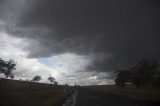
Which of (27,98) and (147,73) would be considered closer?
(27,98)

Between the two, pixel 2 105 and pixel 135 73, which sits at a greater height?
pixel 135 73

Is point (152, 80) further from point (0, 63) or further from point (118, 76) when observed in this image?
point (0, 63)

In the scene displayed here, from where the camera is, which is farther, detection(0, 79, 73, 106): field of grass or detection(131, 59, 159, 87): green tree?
detection(131, 59, 159, 87): green tree

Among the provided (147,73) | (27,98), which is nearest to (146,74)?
(147,73)

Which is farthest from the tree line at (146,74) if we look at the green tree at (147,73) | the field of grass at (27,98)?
the field of grass at (27,98)

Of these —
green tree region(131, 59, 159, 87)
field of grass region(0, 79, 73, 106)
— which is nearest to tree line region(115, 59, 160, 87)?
green tree region(131, 59, 159, 87)

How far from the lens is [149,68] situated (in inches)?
3583

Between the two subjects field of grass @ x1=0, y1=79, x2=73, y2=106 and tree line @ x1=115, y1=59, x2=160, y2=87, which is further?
tree line @ x1=115, y1=59, x2=160, y2=87

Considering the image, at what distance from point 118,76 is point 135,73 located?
18507mm

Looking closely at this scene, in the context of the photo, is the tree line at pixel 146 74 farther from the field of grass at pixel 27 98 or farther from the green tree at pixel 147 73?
the field of grass at pixel 27 98

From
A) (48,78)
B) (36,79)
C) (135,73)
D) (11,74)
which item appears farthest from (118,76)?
(48,78)

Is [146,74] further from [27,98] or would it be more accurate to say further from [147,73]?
[27,98]

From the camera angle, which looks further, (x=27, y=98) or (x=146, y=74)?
(x=146, y=74)

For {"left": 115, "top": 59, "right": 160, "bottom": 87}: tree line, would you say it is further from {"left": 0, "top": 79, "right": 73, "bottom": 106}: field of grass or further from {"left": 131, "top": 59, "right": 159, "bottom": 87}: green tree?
{"left": 0, "top": 79, "right": 73, "bottom": 106}: field of grass
